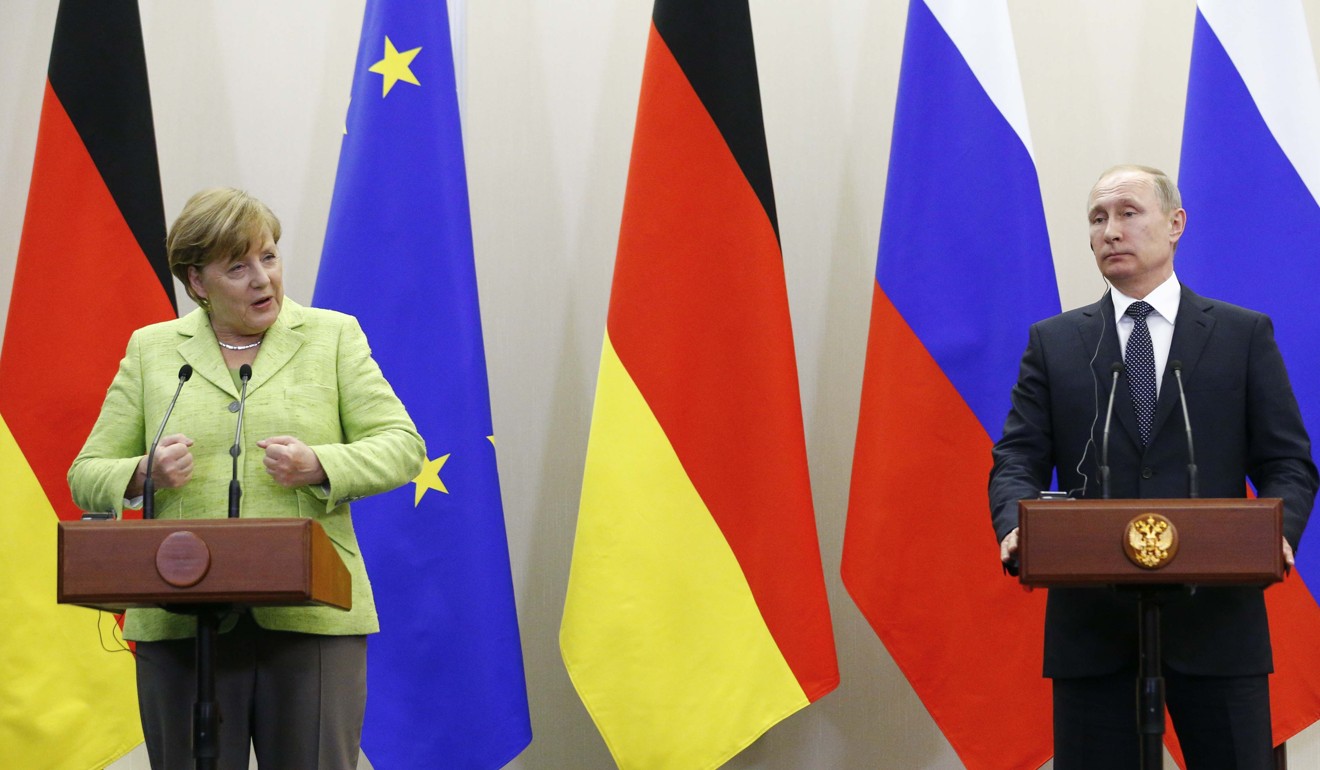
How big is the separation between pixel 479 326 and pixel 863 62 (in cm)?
122

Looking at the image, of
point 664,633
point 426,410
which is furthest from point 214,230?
point 664,633

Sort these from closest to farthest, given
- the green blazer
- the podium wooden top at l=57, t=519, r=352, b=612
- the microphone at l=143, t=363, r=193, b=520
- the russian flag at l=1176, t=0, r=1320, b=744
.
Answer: the podium wooden top at l=57, t=519, r=352, b=612, the microphone at l=143, t=363, r=193, b=520, the green blazer, the russian flag at l=1176, t=0, r=1320, b=744

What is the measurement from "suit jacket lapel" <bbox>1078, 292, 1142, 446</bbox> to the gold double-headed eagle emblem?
41cm

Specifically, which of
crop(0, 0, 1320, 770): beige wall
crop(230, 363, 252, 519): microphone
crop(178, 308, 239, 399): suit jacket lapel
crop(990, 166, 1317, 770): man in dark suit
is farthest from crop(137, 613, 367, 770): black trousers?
crop(0, 0, 1320, 770): beige wall

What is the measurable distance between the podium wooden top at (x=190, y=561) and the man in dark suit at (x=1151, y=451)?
1.03 m

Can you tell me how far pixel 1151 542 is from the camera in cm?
184

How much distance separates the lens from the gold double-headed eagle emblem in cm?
183

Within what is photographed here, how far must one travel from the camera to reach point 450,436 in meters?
3.06

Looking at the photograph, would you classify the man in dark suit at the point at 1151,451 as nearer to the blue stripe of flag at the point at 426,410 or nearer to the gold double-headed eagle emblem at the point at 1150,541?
the gold double-headed eagle emblem at the point at 1150,541

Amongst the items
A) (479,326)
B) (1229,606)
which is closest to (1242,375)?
(1229,606)

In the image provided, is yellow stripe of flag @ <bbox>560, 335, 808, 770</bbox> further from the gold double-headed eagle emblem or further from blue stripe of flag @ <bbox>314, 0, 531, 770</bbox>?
the gold double-headed eagle emblem

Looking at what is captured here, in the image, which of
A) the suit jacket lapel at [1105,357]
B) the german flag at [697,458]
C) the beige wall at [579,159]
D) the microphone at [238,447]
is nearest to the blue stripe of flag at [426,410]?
the german flag at [697,458]

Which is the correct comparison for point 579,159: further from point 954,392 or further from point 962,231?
point 954,392

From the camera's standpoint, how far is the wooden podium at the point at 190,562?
5.83 ft
